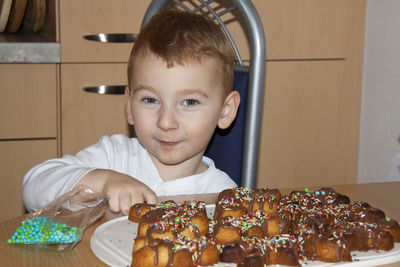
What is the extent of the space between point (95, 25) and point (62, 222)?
1380 mm

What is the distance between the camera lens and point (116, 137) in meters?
1.39

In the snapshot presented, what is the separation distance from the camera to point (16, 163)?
6.82 feet

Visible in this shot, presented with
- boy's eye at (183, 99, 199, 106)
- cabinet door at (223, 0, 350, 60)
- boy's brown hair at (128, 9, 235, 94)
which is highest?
cabinet door at (223, 0, 350, 60)

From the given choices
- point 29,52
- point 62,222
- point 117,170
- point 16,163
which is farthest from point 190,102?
point 16,163

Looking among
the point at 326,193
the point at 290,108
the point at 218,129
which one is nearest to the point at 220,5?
the point at 290,108

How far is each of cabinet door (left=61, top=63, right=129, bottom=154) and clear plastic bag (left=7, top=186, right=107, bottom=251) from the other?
1.18 meters

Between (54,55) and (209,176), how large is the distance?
967 mm

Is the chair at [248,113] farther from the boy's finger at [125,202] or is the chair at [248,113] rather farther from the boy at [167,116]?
the boy's finger at [125,202]

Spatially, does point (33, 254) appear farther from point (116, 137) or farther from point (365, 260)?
point (116, 137)

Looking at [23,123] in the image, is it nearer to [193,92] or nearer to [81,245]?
[193,92]

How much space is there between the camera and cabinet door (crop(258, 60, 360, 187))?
2.39 m

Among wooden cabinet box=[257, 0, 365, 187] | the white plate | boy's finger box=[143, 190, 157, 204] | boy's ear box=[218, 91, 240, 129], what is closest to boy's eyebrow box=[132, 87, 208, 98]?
boy's ear box=[218, 91, 240, 129]

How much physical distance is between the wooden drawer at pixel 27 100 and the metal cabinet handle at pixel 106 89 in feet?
0.44

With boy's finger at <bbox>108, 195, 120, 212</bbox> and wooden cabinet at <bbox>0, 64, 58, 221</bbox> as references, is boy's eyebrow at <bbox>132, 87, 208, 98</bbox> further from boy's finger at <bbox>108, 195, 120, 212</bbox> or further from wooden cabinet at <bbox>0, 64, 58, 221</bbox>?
wooden cabinet at <bbox>0, 64, 58, 221</bbox>
